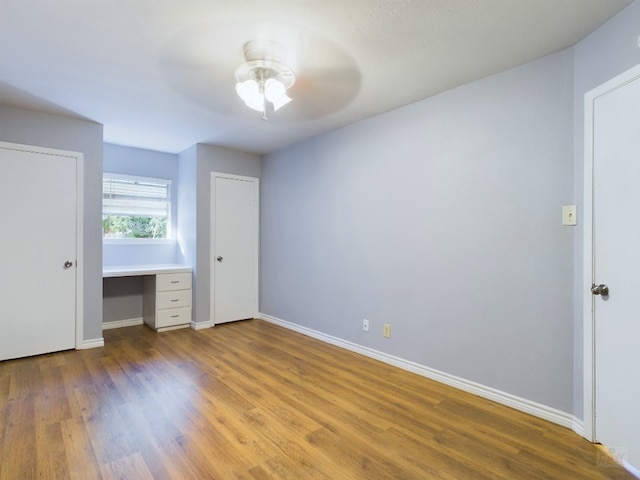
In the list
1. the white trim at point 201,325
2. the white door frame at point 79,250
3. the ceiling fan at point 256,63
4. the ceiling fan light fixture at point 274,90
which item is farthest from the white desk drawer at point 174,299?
the ceiling fan light fixture at point 274,90

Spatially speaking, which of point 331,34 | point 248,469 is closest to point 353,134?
point 331,34

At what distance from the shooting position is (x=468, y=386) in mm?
2498

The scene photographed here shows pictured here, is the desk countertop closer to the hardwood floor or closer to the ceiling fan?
the hardwood floor

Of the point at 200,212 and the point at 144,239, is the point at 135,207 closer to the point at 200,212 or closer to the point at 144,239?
the point at 144,239

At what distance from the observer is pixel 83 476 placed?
1.58m

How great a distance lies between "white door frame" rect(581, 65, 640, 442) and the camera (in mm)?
1862

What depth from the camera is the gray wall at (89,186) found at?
3287 millimetres

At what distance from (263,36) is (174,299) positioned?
11.1 feet

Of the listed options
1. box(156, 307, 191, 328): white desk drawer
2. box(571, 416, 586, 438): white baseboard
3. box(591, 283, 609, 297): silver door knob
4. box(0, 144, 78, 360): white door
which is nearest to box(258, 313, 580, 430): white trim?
box(571, 416, 586, 438): white baseboard

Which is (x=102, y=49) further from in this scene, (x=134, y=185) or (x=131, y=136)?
(x=134, y=185)

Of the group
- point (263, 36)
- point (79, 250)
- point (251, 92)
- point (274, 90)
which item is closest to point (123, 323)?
point (79, 250)

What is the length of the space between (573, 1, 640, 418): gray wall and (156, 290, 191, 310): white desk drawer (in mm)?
4067

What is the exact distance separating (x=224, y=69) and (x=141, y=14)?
2.06ft

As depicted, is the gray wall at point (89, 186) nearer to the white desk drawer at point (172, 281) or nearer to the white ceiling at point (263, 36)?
the white ceiling at point (263, 36)
